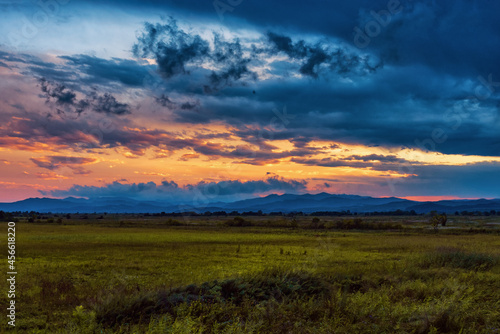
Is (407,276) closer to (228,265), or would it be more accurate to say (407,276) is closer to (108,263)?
(228,265)

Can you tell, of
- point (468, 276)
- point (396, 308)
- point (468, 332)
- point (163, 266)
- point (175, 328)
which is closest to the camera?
point (175, 328)

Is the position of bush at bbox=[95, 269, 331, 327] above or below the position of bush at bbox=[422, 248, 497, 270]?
above

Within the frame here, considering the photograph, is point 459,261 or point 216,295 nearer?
point 216,295

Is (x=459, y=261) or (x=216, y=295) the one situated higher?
(x=216, y=295)

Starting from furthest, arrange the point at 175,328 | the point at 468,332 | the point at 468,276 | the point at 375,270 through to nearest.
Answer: the point at 375,270
the point at 468,276
the point at 468,332
the point at 175,328

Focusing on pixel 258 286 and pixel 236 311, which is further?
pixel 258 286

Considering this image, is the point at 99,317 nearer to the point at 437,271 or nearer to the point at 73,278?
the point at 73,278

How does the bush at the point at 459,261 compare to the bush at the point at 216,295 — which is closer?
the bush at the point at 216,295

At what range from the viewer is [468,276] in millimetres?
19688

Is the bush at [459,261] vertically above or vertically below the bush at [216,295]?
below

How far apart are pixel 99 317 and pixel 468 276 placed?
739 inches

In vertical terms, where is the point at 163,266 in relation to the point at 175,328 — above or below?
below

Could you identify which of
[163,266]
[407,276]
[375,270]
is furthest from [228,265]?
[407,276]

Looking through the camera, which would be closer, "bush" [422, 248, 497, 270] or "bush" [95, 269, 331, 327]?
"bush" [95, 269, 331, 327]
